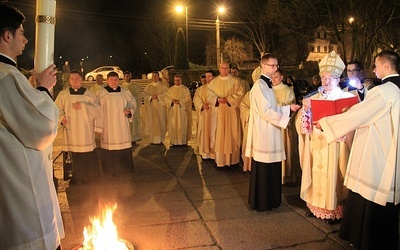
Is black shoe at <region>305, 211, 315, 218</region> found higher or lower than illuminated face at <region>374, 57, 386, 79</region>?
lower

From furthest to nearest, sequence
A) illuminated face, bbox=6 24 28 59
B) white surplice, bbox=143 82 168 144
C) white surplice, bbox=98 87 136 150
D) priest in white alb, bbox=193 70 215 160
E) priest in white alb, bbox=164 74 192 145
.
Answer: white surplice, bbox=143 82 168 144 → priest in white alb, bbox=164 74 192 145 → priest in white alb, bbox=193 70 215 160 → white surplice, bbox=98 87 136 150 → illuminated face, bbox=6 24 28 59

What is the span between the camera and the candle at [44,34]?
244cm

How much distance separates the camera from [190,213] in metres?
5.29

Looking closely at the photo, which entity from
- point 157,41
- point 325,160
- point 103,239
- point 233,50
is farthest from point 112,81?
point 157,41

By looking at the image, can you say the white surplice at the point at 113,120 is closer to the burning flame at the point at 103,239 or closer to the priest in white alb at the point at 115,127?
the priest in white alb at the point at 115,127

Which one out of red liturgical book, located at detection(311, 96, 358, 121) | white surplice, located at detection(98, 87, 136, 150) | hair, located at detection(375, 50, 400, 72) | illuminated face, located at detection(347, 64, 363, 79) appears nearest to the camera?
hair, located at detection(375, 50, 400, 72)

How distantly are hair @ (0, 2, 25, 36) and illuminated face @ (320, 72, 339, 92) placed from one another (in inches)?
144

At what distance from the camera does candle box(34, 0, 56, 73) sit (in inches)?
96.0

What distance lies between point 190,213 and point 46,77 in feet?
11.0

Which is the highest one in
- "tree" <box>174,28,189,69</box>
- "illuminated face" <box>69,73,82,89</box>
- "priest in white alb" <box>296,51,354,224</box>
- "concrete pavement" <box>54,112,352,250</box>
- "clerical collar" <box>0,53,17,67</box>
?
"tree" <box>174,28,189,69</box>

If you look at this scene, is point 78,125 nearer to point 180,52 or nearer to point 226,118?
point 226,118

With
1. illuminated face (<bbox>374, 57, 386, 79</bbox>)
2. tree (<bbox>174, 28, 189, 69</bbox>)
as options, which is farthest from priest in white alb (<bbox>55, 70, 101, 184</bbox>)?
tree (<bbox>174, 28, 189, 69</bbox>)

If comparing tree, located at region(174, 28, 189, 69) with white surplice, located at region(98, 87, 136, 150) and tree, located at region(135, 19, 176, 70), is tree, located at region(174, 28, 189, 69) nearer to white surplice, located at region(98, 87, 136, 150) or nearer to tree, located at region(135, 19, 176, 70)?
tree, located at region(135, 19, 176, 70)

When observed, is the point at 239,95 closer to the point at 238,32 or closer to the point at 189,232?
the point at 189,232
